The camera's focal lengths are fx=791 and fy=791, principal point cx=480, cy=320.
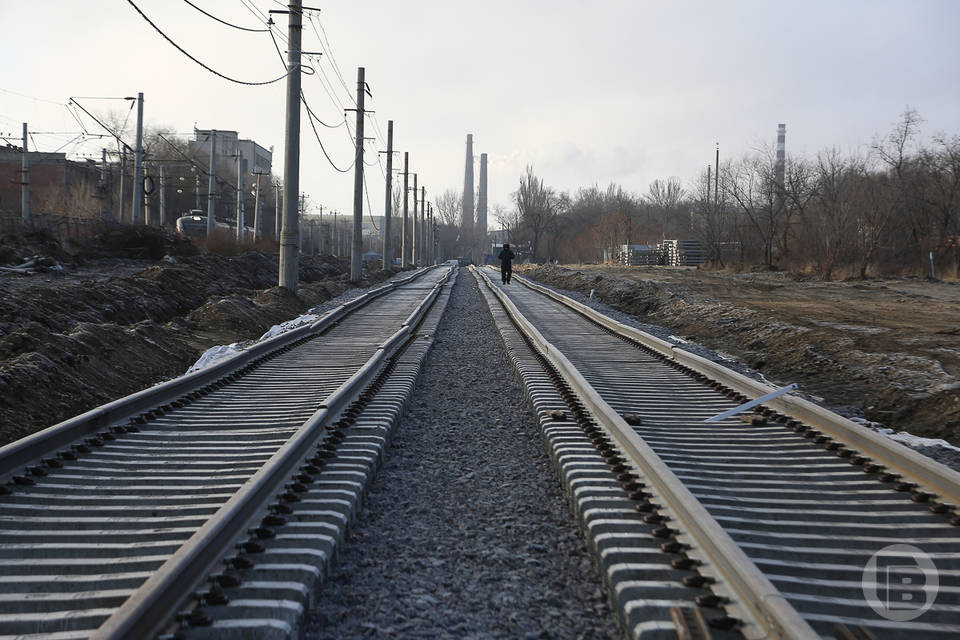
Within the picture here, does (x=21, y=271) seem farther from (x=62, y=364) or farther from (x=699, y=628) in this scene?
(x=699, y=628)

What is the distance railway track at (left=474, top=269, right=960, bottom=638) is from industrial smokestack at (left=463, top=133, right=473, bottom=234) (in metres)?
158

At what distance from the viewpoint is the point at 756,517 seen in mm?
4125

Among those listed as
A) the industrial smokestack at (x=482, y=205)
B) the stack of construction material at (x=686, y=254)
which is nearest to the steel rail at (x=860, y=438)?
the stack of construction material at (x=686, y=254)

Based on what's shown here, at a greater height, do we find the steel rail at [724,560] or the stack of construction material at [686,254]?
the stack of construction material at [686,254]

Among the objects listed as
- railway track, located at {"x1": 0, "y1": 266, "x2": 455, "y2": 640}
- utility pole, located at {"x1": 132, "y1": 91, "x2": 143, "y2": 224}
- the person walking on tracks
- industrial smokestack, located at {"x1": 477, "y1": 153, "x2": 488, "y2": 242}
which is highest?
industrial smokestack, located at {"x1": 477, "y1": 153, "x2": 488, "y2": 242}

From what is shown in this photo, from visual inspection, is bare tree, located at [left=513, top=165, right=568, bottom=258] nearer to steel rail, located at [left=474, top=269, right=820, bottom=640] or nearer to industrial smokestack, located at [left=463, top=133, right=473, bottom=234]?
industrial smokestack, located at [left=463, top=133, right=473, bottom=234]

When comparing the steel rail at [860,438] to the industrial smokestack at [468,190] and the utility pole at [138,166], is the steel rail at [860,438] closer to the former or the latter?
the utility pole at [138,166]

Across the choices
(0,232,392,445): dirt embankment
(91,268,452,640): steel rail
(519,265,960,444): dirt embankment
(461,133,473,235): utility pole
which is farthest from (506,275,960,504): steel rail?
(461,133,473,235): utility pole

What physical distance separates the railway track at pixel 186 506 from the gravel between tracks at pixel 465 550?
0.18 m

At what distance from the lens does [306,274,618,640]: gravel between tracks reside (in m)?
3.13

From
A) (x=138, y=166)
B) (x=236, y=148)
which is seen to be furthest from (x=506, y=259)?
(x=236, y=148)

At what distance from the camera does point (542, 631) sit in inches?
120

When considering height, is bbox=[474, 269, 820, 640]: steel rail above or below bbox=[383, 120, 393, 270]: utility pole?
below

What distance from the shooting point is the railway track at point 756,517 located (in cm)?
294
